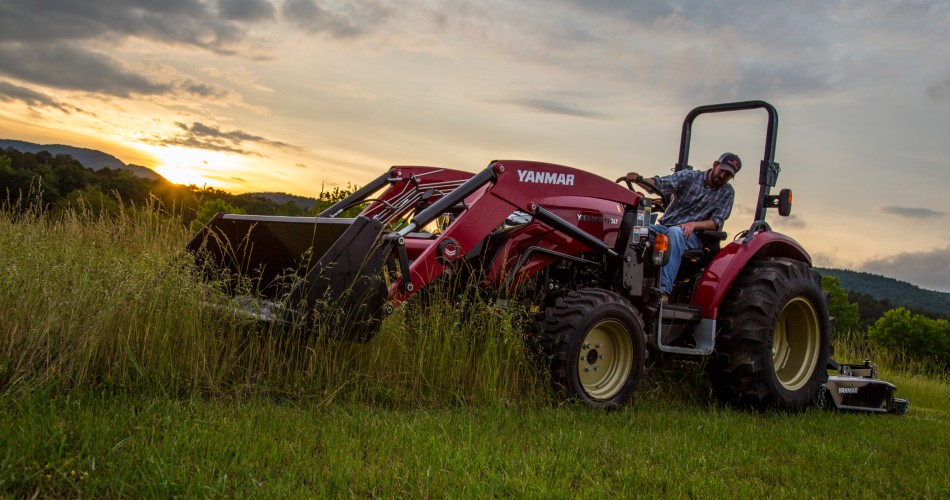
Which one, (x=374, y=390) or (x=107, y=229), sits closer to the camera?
(x=374, y=390)

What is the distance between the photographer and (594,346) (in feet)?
20.5

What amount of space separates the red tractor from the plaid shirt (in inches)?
6.8

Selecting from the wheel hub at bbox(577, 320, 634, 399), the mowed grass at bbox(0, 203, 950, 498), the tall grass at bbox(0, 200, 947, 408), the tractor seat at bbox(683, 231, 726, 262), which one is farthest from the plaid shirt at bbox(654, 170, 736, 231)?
the tall grass at bbox(0, 200, 947, 408)

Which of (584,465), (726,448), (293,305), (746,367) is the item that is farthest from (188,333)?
(746,367)

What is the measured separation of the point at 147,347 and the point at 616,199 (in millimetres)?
3730

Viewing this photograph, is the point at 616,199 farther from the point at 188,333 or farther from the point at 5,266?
the point at 5,266

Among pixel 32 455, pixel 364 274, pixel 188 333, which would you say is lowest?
pixel 32 455

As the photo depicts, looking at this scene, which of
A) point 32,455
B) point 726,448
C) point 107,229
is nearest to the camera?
point 32,455

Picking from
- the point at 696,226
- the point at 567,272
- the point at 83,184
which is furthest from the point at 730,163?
the point at 83,184

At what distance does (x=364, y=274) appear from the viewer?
541 centimetres

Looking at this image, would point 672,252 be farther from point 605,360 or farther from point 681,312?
point 605,360

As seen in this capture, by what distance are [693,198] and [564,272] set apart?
1.68 metres

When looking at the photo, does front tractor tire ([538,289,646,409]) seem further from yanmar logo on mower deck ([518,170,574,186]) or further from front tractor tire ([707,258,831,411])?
front tractor tire ([707,258,831,411])

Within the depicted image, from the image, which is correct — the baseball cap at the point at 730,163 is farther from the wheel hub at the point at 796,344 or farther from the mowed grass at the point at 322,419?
the mowed grass at the point at 322,419
